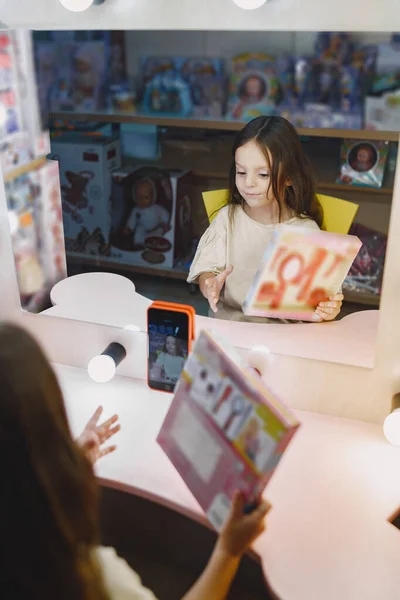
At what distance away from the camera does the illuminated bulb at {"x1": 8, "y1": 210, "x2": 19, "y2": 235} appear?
1.15 meters

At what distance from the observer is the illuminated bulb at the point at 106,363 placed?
3.62 feet

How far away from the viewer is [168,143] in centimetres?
107

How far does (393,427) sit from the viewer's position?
96cm

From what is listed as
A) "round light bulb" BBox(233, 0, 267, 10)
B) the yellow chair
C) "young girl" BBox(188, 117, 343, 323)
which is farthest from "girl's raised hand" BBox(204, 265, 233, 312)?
"round light bulb" BBox(233, 0, 267, 10)

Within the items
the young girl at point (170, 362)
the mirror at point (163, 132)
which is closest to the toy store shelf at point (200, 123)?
the mirror at point (163, 132)

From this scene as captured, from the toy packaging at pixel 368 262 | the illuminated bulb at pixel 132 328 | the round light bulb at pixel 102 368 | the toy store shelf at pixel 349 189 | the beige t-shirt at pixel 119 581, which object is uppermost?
the toy store shelf at pixel 349 189

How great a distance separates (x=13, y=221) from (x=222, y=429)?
0.65 metres

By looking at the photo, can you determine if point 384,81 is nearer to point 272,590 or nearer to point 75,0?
point 75,0

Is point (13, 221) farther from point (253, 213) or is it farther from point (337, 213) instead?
point (337, 213)

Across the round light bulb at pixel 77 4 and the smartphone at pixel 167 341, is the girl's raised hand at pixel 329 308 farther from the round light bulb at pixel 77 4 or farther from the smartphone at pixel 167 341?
the round light bulb at pixel 77 4

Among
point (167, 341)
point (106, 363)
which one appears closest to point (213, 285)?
point (167, 341)

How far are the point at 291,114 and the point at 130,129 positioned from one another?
30 cm

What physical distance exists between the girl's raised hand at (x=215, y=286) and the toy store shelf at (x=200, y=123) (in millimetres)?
269

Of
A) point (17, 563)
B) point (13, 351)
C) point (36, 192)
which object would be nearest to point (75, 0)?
point (36, 192)
